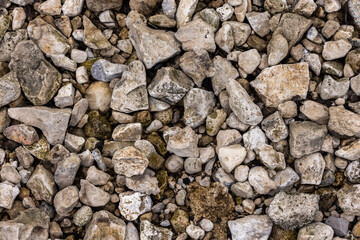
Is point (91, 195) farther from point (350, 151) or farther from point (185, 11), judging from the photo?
point (350, 151)

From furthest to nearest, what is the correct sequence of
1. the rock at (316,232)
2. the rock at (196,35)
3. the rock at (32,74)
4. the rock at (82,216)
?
the rock at (196,35) → the rock at (32,74) → the rock at (82,216) → the rock at (316,232)

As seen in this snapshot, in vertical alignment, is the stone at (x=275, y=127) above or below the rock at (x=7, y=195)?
above

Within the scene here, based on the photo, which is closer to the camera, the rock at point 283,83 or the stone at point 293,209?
the stone at point 293,209

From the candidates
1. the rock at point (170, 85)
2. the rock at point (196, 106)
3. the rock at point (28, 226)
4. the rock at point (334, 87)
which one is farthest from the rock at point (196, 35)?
the rock at point (28, 226)

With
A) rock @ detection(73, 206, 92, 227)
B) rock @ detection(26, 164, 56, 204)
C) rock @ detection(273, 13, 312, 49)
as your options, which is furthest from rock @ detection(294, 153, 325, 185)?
rock @ detection(26, 164, 56, 204)

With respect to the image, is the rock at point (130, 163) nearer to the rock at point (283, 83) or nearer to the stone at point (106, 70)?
the stone at point (106, 70)

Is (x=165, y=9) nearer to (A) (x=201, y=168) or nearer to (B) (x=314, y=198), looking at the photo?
(A) (x=201, y=168)
